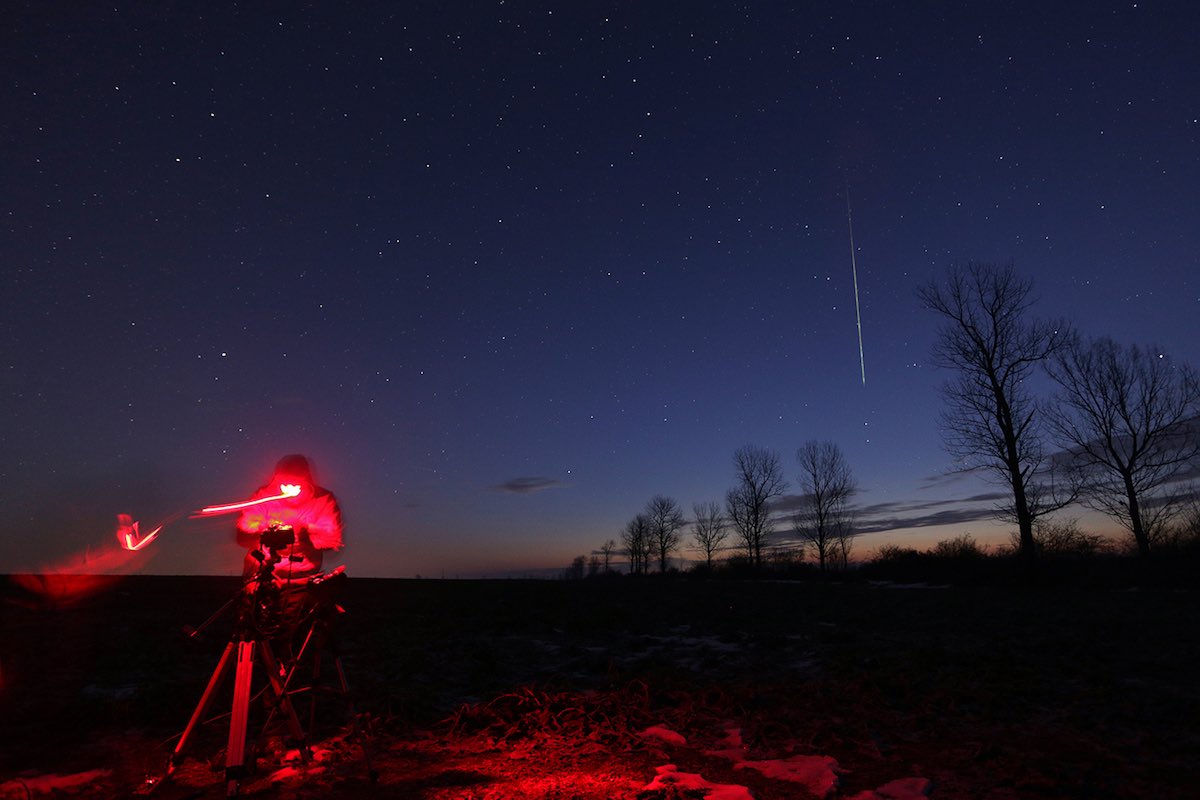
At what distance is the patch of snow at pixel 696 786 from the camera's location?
4.67 metres

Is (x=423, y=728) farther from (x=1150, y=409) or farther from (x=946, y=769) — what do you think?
(x=1150, y=409)

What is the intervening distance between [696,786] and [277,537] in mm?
3719

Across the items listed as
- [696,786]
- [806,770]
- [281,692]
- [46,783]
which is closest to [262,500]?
[281,692]

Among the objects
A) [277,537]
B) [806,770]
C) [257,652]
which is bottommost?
[806,770]

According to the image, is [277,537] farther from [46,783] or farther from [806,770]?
[806,770]

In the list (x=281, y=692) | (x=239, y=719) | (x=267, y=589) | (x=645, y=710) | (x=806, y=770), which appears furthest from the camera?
(x=645, y=710)

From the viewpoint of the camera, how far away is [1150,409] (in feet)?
105

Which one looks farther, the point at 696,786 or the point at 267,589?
the point at 267,589

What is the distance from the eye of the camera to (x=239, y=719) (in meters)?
4.67

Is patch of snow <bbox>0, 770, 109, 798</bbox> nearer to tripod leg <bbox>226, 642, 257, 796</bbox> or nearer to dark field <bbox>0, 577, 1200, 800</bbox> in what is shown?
dark field <bbox>0, 577, 1200, 800</bbox>

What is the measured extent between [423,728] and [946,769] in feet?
16.2

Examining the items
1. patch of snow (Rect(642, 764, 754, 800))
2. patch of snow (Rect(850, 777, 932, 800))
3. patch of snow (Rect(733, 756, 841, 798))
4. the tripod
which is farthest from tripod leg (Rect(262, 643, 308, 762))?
patch of snow (Rect(850, 777, 932, 800))

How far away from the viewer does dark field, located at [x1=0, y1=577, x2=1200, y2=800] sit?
5.05 m

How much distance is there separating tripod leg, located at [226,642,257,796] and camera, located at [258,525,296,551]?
2.65 ft
